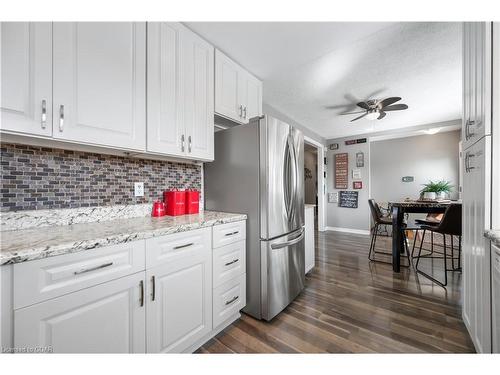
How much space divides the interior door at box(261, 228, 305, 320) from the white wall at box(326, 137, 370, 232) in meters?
3.67

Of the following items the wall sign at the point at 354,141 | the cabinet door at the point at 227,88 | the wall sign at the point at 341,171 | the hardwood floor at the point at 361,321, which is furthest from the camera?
the wall sign at the point at 341,171

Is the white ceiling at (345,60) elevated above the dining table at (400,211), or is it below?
above

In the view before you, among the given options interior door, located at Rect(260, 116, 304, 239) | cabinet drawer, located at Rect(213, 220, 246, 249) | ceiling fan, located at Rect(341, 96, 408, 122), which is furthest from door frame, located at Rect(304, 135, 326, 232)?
cabinet drawer, located at Rect(213, 220, 246, 249)

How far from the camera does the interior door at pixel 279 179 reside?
1.67 metres

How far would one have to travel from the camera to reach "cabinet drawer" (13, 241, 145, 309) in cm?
75

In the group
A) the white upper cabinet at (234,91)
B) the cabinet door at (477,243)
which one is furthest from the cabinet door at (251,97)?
the cabinet door at (477,243)

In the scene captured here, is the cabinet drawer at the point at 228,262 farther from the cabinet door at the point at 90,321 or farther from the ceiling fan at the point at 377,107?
the ceiling fan at the point at 377,107

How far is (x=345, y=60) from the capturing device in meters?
2.19

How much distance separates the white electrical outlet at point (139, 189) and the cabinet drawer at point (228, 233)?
0.69 metres

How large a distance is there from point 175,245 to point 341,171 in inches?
199

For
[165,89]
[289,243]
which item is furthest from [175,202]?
[289,243]

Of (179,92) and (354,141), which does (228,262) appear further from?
(354,141)
